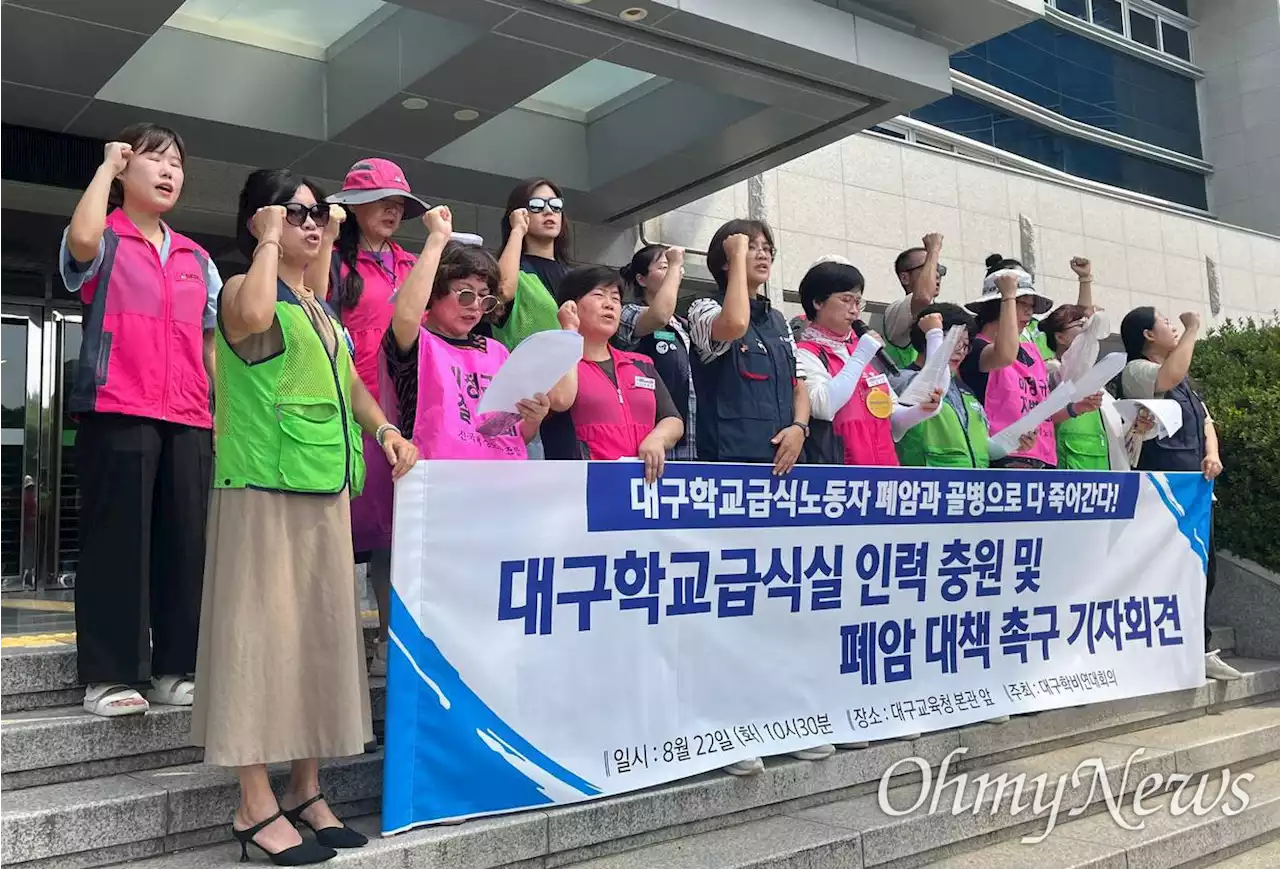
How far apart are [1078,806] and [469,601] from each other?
2681 mm

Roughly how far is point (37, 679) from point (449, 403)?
1.54m

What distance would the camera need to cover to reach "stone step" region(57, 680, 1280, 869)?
2.98 metres

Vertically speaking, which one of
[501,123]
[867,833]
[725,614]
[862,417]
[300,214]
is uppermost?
[501,123]

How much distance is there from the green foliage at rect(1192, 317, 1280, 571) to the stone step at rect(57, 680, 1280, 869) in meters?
1.82

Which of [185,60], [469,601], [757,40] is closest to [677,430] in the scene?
[469,601]

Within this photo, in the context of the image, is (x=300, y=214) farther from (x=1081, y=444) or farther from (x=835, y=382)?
(x=1081, y=444)

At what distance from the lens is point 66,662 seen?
341 cm

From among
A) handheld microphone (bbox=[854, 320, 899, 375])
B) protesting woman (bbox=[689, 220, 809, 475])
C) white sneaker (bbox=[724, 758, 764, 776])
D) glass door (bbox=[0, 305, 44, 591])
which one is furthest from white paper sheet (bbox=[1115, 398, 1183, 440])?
glass door (bbox=[0, 305, 44, 591])

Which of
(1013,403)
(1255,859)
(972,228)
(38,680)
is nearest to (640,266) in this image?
(1013,403)

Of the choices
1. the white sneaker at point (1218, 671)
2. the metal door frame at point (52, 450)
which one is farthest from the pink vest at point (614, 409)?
the metal door frame at point (52, 450)

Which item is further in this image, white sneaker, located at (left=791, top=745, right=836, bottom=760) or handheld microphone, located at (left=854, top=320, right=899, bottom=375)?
handheld microphone, located at (left=854, top=320, right=899, bottom=375)

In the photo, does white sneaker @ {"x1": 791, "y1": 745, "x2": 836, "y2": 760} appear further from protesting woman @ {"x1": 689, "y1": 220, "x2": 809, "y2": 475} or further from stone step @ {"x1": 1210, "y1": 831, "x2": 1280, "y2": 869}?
stone step @ {"x1": 1210, "y1": 831, "x2": 1280, "y2": 869}

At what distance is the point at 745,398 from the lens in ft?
13.3

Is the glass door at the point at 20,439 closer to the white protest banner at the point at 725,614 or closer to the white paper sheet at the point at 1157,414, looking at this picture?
the white protest banner at the point at 725,614
